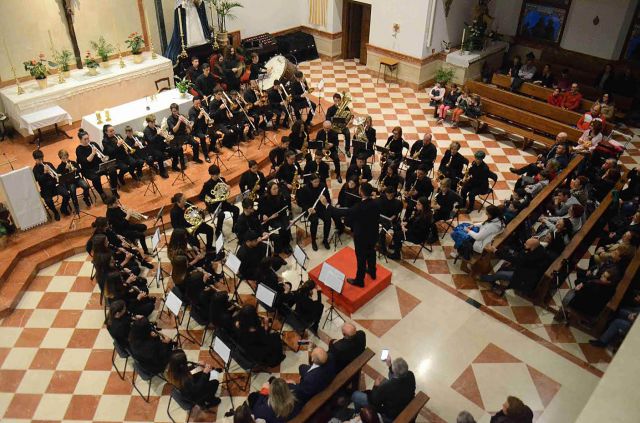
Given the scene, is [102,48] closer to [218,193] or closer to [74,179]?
[74,179]

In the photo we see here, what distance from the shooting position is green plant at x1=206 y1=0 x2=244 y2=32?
1448 centimetres

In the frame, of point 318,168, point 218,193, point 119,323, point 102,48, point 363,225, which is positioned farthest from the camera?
point 102,48

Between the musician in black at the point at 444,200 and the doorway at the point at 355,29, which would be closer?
the musician in black at the point at 444,200

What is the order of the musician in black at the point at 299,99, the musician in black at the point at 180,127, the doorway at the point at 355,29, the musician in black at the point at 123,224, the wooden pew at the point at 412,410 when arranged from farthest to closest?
1. the doorway at the point at 355,29
2. the musician in black at the point at 299,99
3. the musician in black at the point at 180,127
4. the musician in black at the point at 123,224
5. the wooden pew at the point at 412,410

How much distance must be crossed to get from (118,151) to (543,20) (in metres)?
12.5

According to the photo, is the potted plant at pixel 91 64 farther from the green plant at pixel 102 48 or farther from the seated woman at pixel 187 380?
the seated woman at pixel 187 380

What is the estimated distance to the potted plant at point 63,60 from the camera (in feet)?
39.1

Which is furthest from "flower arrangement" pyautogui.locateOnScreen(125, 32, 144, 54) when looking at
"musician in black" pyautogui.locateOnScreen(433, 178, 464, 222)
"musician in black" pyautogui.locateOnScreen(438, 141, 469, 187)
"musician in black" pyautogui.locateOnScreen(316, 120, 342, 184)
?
"musician in black" pyautogui.locateOnScreen(433, 178, 464, 222)

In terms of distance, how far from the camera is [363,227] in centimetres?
725

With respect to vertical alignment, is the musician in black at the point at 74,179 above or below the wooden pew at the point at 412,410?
above

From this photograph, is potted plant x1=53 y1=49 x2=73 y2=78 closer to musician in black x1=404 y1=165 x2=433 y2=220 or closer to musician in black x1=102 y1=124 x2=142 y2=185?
musician in black x1=102 y1=124 x2=142 y2=185

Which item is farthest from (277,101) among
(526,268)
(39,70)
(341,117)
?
(526,268)

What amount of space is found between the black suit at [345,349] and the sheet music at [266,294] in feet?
3.08

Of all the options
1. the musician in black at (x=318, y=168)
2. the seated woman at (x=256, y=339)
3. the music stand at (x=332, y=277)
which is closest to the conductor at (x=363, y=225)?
the music stand at (x=332, y=277)
